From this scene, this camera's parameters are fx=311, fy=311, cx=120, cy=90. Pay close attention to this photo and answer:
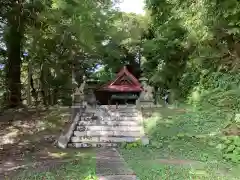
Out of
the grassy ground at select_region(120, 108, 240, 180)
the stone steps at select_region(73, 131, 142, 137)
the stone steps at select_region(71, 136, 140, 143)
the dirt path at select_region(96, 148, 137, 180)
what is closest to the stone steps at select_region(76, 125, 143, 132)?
the stone steps at select_region(73, 131, 142, 137)

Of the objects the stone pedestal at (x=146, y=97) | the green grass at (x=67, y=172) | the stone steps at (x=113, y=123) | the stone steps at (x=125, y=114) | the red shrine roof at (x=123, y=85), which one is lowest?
the green grass at (x=67, y=172)

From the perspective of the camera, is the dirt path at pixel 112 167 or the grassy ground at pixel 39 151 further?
the grassy ground at pixel 39 151

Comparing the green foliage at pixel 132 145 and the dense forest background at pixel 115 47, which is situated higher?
the dense forest background at pixel 115 47

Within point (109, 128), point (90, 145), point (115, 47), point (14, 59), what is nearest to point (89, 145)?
point (90, 145)

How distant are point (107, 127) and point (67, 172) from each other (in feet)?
14.3

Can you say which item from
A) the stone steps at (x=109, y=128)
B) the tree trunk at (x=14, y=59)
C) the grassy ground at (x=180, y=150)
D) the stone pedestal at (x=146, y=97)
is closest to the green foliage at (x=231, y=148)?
the grassy ground at (x=180, y=150)

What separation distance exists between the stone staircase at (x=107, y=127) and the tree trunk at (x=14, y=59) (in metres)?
3.80

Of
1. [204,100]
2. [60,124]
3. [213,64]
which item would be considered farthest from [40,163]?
[213,64]

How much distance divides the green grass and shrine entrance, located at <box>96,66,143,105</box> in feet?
31.0

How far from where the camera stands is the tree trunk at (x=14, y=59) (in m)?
13.1

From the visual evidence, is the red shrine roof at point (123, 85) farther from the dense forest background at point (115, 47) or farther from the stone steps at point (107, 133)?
the stone steps at point (107, 133)

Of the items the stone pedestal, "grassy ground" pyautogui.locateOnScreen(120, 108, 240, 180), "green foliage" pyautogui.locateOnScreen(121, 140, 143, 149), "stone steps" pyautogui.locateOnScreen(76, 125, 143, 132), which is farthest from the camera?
the stone pedestal

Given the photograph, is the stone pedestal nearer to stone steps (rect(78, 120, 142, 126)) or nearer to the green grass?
stone steps (rect(78, 120, 142, 126))

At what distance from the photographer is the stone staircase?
9.37m
